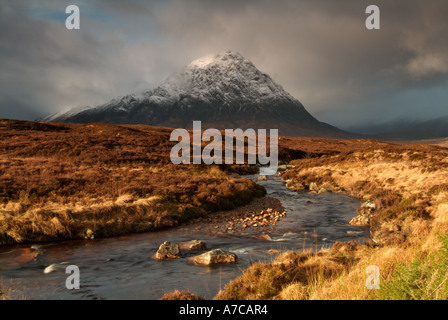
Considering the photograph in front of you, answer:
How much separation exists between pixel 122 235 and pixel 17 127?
55.7m

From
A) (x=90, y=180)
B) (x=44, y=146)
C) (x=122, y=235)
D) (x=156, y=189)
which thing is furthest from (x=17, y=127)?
(x=122, y=235)

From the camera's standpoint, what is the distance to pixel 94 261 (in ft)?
41.3

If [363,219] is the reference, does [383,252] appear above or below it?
above

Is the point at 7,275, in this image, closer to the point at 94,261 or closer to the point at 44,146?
the point at 94,261

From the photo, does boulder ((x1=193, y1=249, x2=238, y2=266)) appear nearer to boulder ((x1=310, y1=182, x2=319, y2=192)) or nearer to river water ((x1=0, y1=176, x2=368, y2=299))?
river water ((x1=0, y1=176, x2=368, y2=299))

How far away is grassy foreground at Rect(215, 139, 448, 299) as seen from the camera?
20.2 feet

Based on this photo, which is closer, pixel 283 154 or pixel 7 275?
pixel 7 275

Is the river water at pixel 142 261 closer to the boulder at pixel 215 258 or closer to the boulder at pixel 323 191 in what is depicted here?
the boulder at pixel 215 258

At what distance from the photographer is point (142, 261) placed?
1254 cm

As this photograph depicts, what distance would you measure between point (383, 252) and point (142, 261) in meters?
8.89

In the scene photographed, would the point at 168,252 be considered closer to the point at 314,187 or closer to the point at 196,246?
the point at 196,246

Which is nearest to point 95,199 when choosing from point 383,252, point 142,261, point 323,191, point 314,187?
point 142,261

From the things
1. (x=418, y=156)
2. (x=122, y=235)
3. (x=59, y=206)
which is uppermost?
(x=418, y=156)
